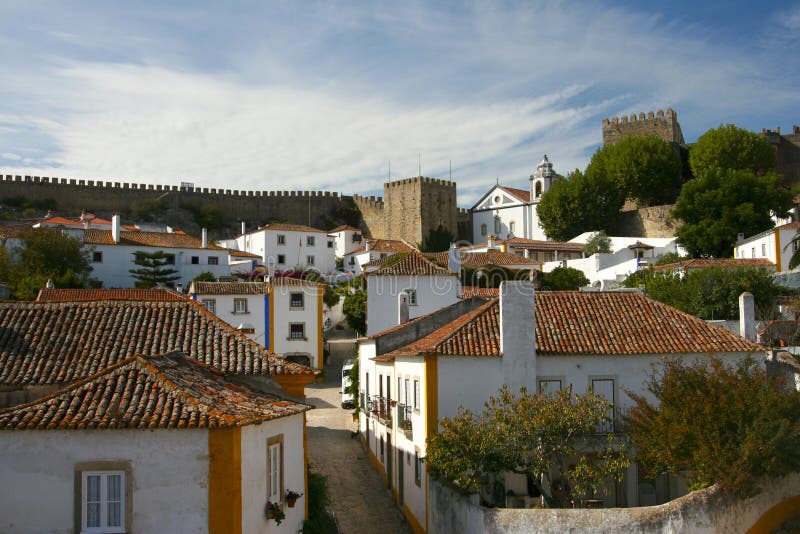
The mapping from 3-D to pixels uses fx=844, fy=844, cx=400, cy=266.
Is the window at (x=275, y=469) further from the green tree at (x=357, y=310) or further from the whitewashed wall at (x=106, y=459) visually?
the green tree at (x=357, y=310)

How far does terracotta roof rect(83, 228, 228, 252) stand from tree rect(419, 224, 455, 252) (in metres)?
22.8

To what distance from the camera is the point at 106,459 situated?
412 inches

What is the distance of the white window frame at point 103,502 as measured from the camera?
10.4 meters

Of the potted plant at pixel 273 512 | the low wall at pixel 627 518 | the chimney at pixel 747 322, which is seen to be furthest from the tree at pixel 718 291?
the potted plant at pixel 273 512

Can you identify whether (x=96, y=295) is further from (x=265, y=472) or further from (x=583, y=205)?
(x=583, y=205)

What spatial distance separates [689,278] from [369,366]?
16.0 meters

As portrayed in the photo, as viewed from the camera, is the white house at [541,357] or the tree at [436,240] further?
the tree at [436,240]

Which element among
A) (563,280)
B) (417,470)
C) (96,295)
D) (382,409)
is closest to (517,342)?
(417,470)

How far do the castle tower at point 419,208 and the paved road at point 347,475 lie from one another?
4066cm

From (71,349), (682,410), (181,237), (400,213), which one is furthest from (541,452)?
(400,213)

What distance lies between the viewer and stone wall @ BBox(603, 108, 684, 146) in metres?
73.6

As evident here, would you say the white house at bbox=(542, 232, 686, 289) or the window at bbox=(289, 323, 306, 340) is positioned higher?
the white house at bbox=(542, 232, 686, 289)

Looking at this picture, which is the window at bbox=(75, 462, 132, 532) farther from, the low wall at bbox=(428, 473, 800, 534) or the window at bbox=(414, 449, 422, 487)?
the window at bbox=(414, 449, 422, 487)

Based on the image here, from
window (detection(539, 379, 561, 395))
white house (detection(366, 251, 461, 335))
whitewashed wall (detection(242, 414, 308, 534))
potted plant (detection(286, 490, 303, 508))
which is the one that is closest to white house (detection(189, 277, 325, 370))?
white house (detection(366, 251, 461, 335))
